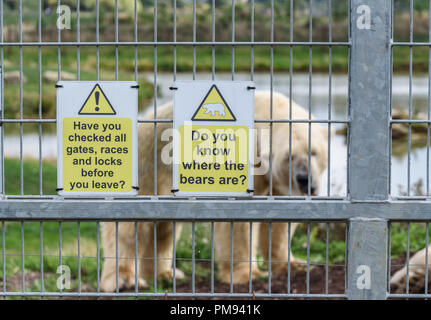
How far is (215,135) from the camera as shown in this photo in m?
3.13

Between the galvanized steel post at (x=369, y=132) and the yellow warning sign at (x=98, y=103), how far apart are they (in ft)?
3.84

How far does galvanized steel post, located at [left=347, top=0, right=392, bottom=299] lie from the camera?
3135 mm

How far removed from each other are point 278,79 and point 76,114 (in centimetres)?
299

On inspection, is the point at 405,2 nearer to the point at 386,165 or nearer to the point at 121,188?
the point at 386,165

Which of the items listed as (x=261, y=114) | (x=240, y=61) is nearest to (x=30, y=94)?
(x=240, y=61)

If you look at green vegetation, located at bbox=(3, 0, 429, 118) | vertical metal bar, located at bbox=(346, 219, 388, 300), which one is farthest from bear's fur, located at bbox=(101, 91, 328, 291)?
vertical metal bar, located at bbox=(346, 219, 388, 300)

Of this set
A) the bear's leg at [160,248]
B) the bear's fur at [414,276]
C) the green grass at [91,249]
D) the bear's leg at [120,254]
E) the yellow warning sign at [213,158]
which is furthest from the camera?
the green grass at [91,249]

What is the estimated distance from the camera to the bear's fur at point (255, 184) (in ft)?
16.8

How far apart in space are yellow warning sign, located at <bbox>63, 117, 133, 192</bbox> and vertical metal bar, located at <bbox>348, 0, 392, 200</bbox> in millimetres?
1082

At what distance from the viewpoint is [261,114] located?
16.9 feet

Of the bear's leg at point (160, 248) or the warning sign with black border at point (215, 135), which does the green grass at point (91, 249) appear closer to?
the bear's leg at point (160, 248)

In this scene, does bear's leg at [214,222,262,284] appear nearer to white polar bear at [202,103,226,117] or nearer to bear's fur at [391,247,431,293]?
bear's fur at [391,247,431,293]

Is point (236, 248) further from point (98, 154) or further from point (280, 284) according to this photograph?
point (98, 154)

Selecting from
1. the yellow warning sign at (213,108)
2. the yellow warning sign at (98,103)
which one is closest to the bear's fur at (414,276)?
the yellow warning sign at (213,108)
